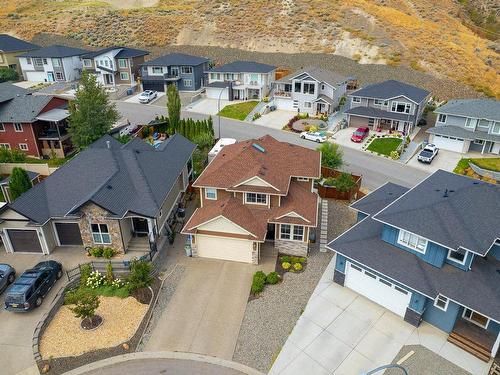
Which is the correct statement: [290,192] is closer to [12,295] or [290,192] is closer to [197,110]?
[12,295]

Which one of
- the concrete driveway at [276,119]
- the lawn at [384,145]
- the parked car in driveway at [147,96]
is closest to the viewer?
the lawn at [384,145]

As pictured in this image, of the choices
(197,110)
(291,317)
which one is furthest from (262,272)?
(197,110)

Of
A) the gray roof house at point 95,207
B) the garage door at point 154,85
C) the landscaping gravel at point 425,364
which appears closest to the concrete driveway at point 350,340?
the landscaping gravel at point 425,364

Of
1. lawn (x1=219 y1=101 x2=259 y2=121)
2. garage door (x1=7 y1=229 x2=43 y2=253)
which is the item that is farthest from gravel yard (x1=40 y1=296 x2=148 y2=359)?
lawn (x1=219 y1=101 x2=259 y2=121)

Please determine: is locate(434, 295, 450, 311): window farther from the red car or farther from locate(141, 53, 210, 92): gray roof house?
locate(141, 53, 210, 92): gray roof house

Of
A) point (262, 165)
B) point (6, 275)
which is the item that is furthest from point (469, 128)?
point (6, 275)

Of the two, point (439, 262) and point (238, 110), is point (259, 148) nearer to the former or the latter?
point (439, 262)

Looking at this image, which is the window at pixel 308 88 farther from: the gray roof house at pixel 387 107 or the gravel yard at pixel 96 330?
the gravel yard at pixel 96 330
